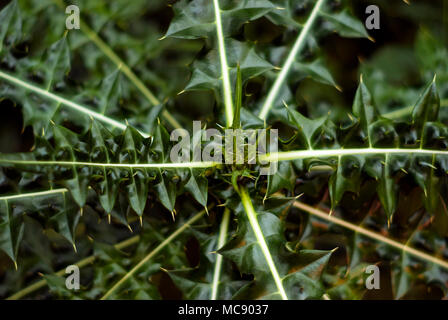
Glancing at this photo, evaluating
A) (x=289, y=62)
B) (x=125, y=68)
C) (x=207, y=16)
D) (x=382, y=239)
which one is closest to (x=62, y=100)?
(x=125, y=68)

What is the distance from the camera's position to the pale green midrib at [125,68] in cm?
75

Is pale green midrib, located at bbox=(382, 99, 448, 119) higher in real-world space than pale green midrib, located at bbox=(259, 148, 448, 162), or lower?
higher

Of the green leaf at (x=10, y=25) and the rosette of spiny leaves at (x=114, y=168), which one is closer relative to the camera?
the rosette of spiny leaves at (x=114, y=168)

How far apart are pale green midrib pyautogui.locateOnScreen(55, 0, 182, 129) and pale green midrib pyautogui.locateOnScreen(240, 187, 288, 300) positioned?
21 cm

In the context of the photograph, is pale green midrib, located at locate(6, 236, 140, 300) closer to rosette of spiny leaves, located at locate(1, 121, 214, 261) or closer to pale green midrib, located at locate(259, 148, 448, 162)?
rosette of spiny leaves, located at locate(1, 121, 214, 261)

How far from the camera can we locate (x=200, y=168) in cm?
62

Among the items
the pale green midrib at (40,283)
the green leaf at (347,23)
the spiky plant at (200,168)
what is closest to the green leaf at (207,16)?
the spiky plant at (200,168)

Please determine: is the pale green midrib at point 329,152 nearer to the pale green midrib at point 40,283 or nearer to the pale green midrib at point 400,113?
the pale green midrib at point 400,113

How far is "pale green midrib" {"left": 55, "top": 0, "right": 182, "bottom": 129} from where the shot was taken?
0.75 meters

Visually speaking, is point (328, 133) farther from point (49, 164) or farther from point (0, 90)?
point (0, 90)

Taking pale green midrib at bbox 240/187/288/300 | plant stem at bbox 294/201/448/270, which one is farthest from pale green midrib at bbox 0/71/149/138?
plant stem at bbox 294/201/448/270

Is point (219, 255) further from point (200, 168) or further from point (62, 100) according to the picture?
point (62, 100)

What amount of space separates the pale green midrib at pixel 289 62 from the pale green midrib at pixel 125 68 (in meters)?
0.17

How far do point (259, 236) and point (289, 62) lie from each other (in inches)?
11.7
